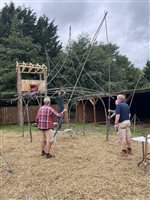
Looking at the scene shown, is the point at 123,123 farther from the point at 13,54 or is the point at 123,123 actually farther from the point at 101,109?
the point at 13,54

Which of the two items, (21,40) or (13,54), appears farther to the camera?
(21,40)

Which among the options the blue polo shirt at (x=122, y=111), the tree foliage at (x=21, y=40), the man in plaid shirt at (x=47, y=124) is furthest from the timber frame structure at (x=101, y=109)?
the man in plaid shirt at (x=47, y=124)

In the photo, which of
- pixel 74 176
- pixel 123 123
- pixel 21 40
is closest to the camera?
pixel 74 176

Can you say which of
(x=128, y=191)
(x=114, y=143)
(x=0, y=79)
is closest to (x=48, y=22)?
(x=0, y=79)

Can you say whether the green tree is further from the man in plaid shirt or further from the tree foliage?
the man in plaid shirt

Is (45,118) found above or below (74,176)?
above

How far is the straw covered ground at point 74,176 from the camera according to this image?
3998 millimetres

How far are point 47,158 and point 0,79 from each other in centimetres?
1502

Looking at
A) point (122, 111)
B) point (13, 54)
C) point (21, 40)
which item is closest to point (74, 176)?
point (122, 111)

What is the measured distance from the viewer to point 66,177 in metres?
4.73

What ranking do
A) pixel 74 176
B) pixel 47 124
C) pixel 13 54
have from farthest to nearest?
pixel 13 54
pixel 47 124
pixel 74 176

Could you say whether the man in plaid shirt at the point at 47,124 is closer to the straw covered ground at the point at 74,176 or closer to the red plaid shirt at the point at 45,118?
the red plaid shirt at the point at 45,118

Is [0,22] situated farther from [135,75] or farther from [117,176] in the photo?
[117,176]

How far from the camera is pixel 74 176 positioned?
476cm
